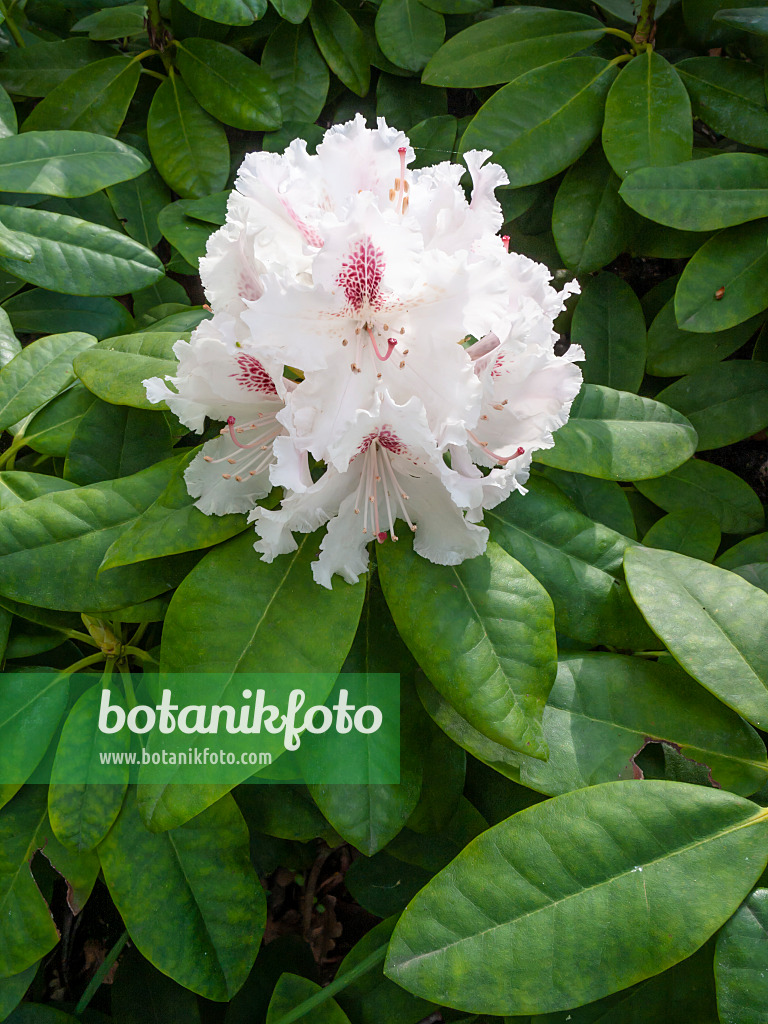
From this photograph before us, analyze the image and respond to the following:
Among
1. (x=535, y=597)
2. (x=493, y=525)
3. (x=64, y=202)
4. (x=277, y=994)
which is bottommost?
(x=277, y=994)

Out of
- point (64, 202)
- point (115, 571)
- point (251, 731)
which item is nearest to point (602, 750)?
point (251, 731)

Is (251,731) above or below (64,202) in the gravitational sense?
below

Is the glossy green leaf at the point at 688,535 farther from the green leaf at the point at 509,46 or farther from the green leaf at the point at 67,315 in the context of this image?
the green leaf at the point at 67,315

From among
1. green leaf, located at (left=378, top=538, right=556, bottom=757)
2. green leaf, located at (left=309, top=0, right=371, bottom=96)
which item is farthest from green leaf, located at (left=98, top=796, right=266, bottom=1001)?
green leaf, located at (left=309, top=0, right=371, bottom=96)

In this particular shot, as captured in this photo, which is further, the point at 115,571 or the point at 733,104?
the point at 733,104

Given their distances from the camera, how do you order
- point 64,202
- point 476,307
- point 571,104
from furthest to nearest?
point 64,202 < point 571,104 < point 476,307

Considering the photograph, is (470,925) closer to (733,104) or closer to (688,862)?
(688,862)

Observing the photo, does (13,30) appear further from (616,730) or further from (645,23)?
(616,730)
